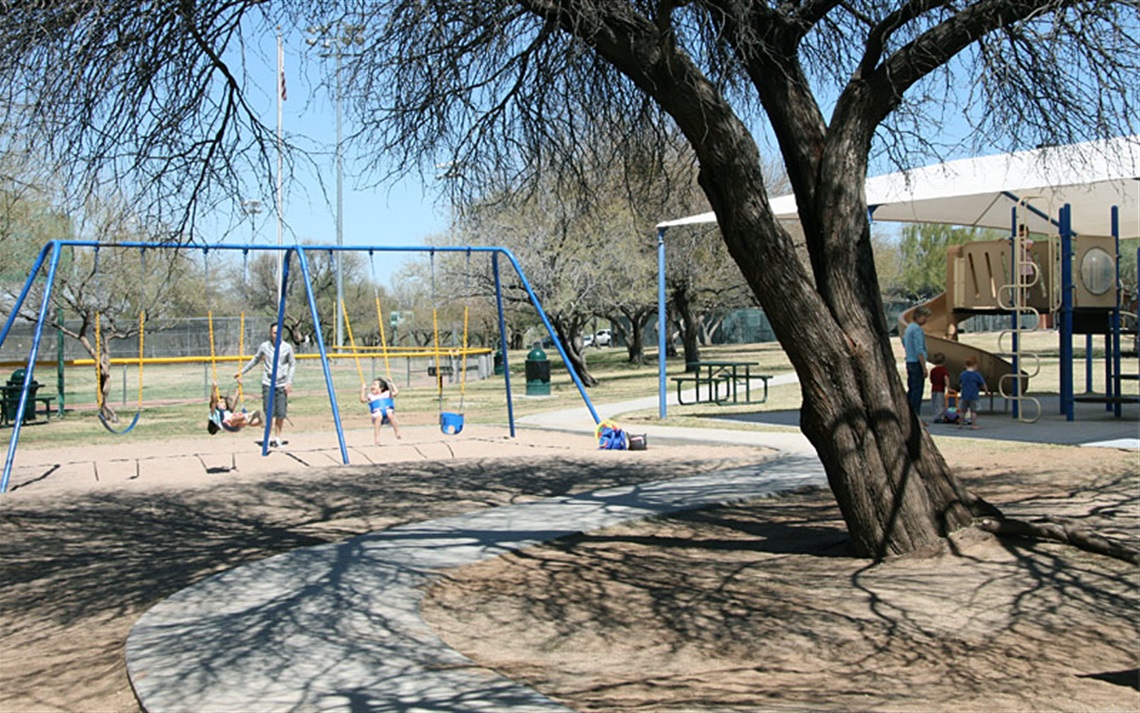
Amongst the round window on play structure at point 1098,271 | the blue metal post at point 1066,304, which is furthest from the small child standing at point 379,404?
the round window on play structure at point 1098,271

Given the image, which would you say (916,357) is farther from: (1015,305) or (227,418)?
(227,418)

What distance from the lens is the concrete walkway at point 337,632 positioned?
5.19 metres

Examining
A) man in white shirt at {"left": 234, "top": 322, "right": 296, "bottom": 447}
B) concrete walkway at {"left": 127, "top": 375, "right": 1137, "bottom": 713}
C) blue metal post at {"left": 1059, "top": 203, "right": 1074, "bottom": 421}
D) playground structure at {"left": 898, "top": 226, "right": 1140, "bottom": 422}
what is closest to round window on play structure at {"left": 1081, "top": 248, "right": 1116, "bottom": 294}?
playground structure at {"left": 898, "top": 226, "right": 1140, "bottom": 422}

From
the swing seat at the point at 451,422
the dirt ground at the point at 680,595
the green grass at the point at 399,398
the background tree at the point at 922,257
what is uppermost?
the background tree at the point at 922,257

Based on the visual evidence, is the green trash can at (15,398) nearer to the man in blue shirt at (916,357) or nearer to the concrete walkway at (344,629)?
the concrete walkway at (344,629)

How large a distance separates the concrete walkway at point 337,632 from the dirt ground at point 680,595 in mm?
219

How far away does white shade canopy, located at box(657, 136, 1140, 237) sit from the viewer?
1455cm

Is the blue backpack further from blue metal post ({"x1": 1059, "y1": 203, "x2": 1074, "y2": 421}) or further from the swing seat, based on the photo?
blue metal post ({"x1": 1059, "y1": 203, "x2": 1074, "y2": 421})

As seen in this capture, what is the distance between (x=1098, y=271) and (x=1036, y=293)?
1054 mm

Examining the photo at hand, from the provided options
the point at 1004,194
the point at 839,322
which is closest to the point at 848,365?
the point at 839,322

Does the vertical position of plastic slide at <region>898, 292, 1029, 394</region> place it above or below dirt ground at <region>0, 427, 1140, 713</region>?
above

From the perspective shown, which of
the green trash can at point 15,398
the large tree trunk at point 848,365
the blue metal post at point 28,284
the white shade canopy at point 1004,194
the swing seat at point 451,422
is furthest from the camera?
the green trash can at point 15,398

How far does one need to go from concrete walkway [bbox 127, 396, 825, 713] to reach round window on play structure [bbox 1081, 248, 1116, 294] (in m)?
10.5

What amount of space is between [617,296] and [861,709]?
95.4 ft
